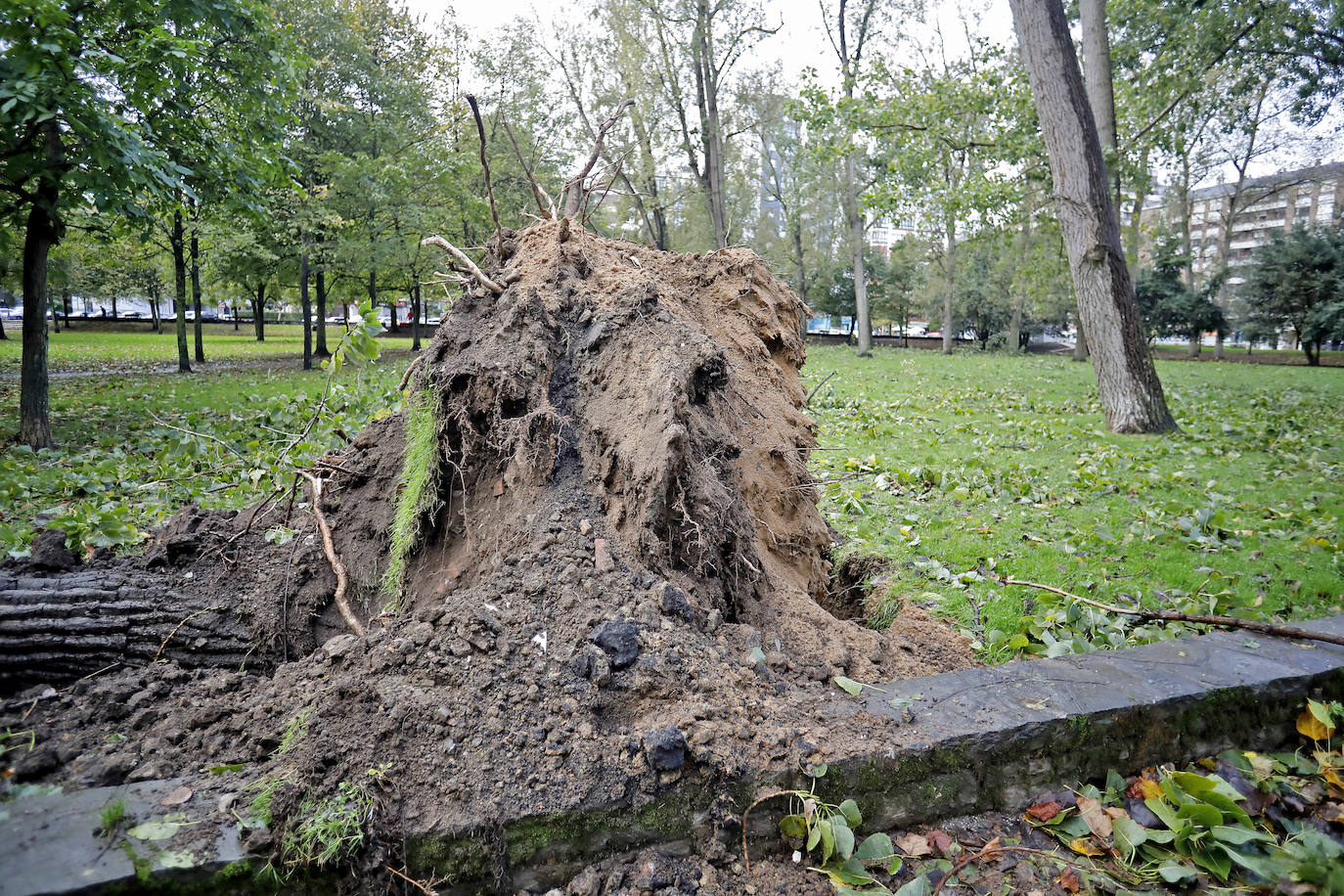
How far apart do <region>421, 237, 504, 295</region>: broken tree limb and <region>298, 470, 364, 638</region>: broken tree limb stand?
135 cm

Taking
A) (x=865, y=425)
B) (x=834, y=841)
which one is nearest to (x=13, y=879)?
(x=834, y=841)

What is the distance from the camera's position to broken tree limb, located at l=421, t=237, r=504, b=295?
3.85m

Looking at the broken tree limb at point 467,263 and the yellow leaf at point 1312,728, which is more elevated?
the broken tree limb at point 467,263

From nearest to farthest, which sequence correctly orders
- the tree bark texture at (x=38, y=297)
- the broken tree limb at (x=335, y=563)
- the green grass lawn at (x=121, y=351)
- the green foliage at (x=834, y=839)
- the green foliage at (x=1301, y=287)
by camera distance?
the green foliage at (x=834, y=839) < the broken tree limb at (x=335, y=563) < the tree bark texture at (x=38, y=297) < the green grass lawn at (x=121, y=351) < the green foliage at (x=1301, y=287)

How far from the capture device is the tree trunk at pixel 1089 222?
9.40m

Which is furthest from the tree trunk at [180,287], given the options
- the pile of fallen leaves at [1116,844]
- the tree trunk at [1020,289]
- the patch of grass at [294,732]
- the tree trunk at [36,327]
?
the tree trunk at [1020,289]

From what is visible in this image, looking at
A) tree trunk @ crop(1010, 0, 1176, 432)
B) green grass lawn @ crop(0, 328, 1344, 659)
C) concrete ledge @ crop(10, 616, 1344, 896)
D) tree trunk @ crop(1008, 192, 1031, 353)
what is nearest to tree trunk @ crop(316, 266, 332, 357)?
green grass lawn @ crop(0, 328, 1344, 659)

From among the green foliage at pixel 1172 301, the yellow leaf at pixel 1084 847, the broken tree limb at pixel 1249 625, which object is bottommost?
the yellow leaf at pixel 1084 847

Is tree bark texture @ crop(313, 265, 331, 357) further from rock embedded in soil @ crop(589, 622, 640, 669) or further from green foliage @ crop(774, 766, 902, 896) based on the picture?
green foliage @ crop(774, 766, 902, 896)

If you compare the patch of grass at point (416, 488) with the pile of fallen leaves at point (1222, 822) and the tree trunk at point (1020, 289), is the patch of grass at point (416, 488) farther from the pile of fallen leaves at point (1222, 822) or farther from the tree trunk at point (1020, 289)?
the tree trunk at point (1020, 289)

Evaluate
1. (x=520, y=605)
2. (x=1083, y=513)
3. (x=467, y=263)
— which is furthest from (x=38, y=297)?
(x=1083, y=513)

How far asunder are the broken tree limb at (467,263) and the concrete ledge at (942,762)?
8.61ft

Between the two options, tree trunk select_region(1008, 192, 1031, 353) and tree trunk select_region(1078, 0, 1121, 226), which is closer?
tree trunk select_region(1078, 0, 1121, 226)

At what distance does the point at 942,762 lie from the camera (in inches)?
97.0
